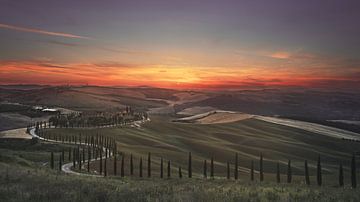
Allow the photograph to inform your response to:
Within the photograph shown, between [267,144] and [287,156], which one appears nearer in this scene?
[287,156]

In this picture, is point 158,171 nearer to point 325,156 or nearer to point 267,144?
point 267,144

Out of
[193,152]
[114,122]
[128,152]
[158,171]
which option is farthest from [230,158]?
[114,122]

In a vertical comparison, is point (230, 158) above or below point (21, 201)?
below

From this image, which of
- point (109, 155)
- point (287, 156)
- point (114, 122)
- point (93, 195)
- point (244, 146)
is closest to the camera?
point (93, 195)

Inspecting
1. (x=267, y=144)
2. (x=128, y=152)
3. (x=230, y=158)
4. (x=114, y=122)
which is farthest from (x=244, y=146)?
(x=114, y=122)

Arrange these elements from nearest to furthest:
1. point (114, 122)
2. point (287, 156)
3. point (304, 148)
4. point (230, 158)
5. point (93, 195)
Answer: point (93, 195) → point (230, 158) → point (287, 156) → point (304, 148) → point (114, 122)

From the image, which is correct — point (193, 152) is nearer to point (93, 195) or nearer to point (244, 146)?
point (244, 146)

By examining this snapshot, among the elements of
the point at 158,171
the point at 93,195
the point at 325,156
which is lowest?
the point at 325,156
